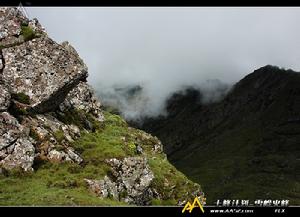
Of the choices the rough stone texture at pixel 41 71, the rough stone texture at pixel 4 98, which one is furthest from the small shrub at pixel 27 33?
the rough stone texture at pixel 4 98

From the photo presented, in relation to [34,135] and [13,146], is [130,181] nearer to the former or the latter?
[34,135]

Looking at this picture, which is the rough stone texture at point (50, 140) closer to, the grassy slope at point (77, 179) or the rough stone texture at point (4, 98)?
the grassy slope at point (77, 179)

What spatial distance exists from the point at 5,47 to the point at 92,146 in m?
13.7

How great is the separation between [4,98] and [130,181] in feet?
49.6

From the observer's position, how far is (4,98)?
4319 cm

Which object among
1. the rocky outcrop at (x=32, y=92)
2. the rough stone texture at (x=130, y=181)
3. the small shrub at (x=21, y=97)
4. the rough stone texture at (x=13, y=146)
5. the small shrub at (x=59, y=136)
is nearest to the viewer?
the rough stone texture at (x=13, y=146)

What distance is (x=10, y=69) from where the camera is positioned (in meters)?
46.9

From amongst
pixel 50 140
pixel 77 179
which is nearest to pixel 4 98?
pixel 50 140

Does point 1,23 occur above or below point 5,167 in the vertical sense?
above

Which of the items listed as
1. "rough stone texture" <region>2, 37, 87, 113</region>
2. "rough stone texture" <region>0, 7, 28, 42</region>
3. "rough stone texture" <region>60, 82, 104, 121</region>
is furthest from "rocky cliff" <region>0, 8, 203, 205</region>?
"rough stone texture" <region>60, 82, 104, 121</region>

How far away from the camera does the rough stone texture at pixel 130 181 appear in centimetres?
4522

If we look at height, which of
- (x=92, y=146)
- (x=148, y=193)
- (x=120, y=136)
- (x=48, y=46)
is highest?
(x=48, y=46)
